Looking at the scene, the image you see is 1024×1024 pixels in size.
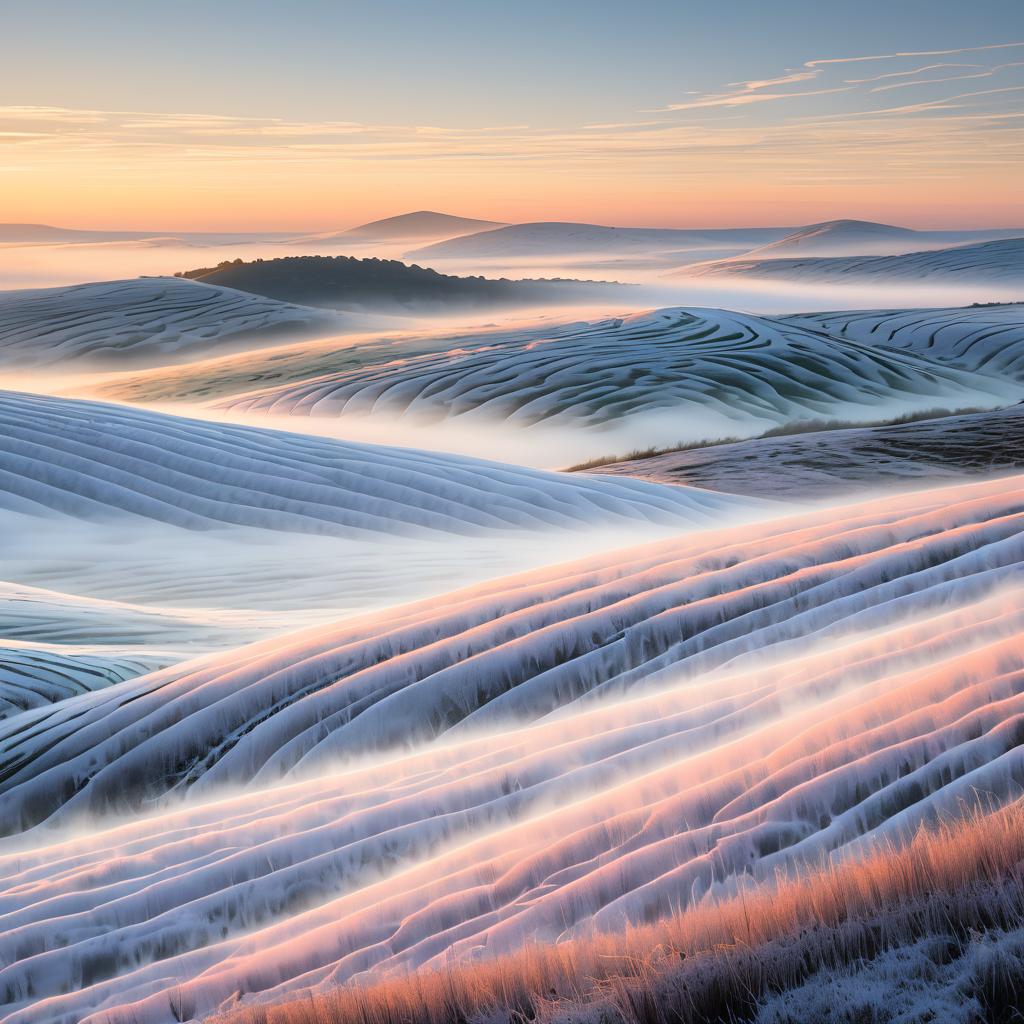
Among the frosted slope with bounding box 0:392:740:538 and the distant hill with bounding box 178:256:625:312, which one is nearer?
the frosted slope with bounding box 0:392:740:538

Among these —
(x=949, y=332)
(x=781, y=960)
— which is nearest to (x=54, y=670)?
(x=781, y=960)

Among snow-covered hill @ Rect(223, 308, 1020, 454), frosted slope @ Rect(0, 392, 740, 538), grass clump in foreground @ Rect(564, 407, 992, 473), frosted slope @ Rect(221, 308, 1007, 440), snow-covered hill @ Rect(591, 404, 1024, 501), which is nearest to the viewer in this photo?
frosted slope @ Rect(0, 392, 740, 538)

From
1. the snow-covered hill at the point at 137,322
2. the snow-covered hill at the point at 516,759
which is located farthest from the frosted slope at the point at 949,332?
the snow-covered hill at the point at 516,759

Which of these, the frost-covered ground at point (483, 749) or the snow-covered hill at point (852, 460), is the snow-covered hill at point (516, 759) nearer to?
the frost-covered ground at point (483, 749)

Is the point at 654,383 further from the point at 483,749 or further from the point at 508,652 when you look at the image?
the point at 483,749

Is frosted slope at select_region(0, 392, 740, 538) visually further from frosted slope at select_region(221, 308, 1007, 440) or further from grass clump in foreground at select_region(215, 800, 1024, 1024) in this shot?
frosted slope at select_region(221, 308, 1007, 440)

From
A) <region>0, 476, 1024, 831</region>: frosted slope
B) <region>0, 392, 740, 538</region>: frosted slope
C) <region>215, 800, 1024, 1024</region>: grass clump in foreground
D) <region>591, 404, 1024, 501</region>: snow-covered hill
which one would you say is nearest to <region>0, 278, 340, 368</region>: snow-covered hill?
<region>0, 392, 740, 538</region>: frosted slope

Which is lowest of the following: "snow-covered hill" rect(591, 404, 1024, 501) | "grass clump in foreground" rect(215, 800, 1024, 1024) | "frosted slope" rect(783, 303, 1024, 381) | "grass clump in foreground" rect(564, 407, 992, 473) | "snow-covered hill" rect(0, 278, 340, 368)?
"grass clump in foreground" rect(564, 407, 992, 473)
